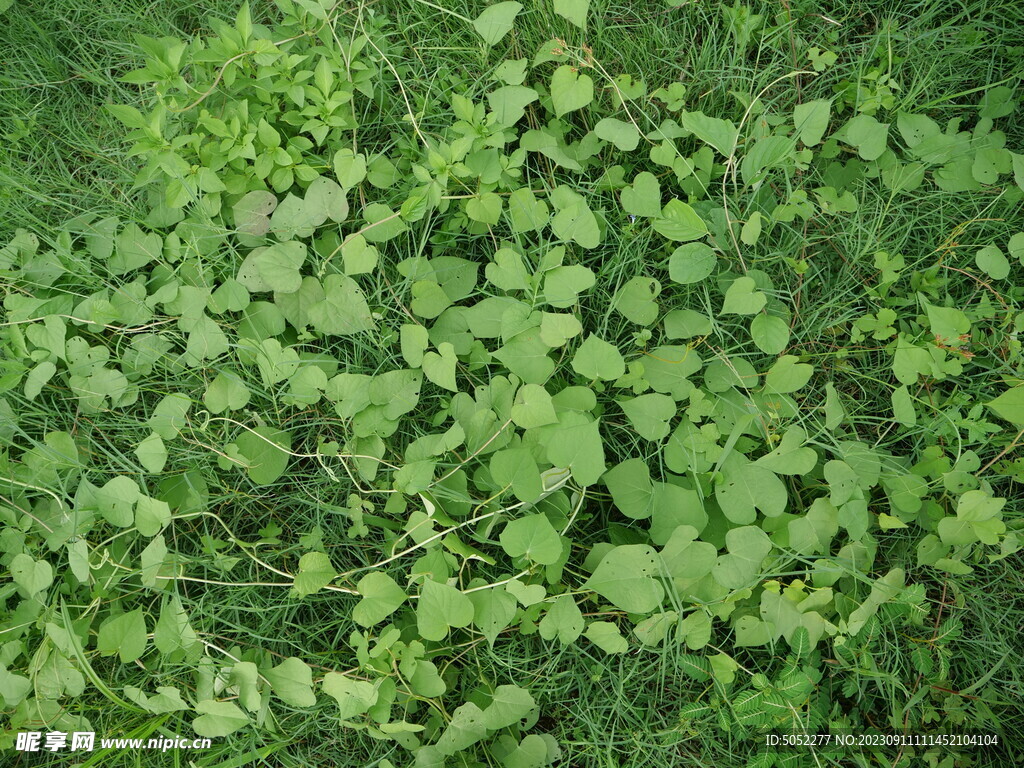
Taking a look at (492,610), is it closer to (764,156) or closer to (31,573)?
(31,573)

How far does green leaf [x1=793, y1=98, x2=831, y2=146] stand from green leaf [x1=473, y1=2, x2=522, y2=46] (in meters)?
0.91

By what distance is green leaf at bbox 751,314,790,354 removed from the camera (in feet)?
6.28

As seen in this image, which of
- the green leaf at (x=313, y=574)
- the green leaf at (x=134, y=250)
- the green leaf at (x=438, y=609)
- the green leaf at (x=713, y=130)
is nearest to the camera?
the green leaf at (x=438, y=609)

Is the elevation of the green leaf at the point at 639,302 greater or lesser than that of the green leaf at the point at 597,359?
greater

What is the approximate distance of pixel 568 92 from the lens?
78.9 inches

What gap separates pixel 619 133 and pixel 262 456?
142cm

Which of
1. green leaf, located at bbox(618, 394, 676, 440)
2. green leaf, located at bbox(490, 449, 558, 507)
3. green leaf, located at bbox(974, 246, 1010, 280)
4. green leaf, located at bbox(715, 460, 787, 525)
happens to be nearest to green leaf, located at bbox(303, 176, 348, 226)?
green leaf, located at bbox(490, 449, 558, 507)

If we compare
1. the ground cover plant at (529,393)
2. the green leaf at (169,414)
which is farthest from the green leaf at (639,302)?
the green leaf at (169,414)

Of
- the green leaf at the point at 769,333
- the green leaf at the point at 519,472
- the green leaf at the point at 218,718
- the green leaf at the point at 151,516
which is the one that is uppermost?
the green leaf at the point at 769,333

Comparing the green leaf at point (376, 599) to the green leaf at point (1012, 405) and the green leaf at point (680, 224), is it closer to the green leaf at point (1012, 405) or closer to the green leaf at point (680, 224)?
the green leaf at point (680, 224)

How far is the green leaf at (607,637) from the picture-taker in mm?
1748

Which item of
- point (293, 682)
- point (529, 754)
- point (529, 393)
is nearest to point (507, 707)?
A: point (529, 754)

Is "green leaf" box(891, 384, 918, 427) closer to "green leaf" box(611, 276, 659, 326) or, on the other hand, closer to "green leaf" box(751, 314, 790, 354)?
"green leaf" box(751, 314, 790, 354)

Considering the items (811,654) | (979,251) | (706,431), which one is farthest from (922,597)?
(979,251)
